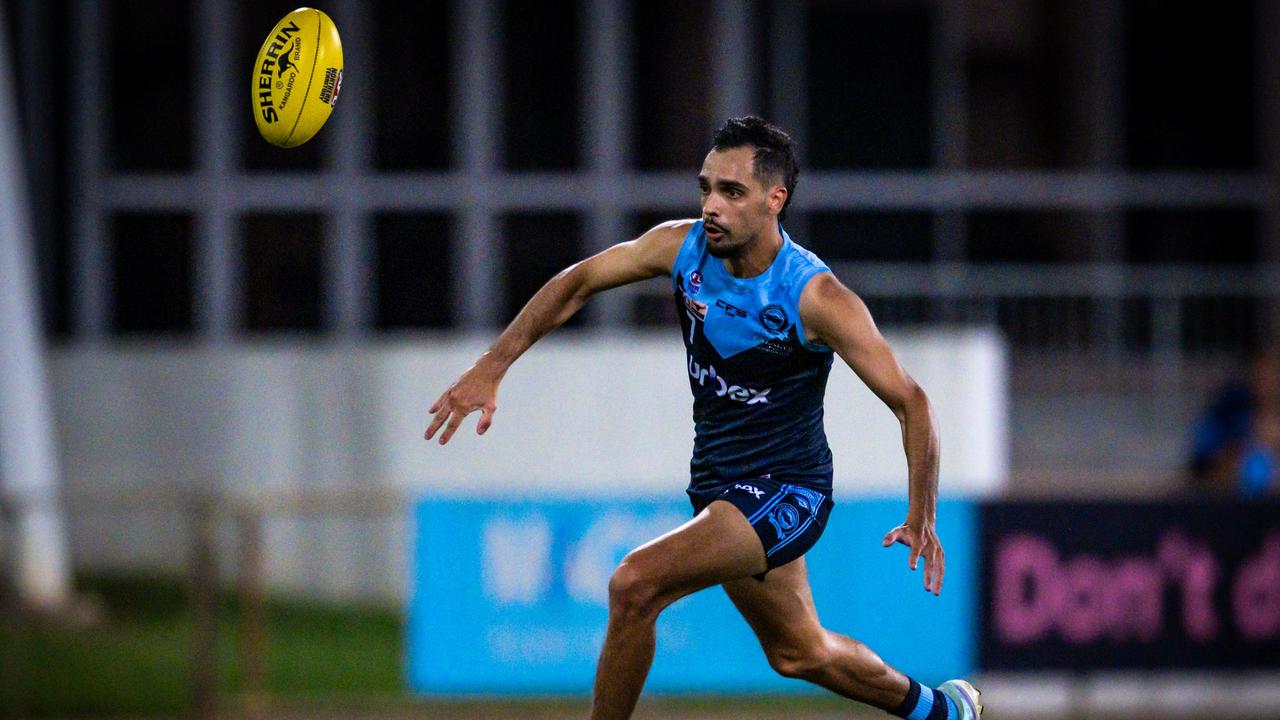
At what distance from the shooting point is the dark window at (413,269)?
16984 millimetres

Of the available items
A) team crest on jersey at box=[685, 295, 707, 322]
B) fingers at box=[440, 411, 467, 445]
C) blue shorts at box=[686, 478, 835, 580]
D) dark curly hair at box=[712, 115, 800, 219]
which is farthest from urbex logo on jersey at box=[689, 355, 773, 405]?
fingers at box=[440, 411, 467, 445]

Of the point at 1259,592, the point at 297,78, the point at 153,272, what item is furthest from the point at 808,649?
the point at 153,272

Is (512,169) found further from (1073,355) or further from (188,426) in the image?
(1073,355)

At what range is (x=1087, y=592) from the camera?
35.2 feet

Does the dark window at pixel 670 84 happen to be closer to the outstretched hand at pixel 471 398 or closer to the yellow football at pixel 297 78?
the yellow football at pixel 297 78

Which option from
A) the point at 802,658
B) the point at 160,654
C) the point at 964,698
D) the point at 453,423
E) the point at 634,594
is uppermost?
the point at 453,423

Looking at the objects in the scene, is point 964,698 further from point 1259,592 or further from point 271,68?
point 1259,592

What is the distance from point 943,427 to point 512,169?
588 cm

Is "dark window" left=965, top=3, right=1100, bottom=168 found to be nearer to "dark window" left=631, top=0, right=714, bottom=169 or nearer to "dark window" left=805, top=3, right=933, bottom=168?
"dark window" left=805, top=3, right=933, bottom=168

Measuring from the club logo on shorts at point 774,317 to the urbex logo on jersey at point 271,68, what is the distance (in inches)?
73.1

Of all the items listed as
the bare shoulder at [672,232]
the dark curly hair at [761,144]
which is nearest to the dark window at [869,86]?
the bare shoulder at [672,232]

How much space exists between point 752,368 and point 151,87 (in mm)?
12624

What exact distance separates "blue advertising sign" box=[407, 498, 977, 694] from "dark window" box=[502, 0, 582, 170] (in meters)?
6.99

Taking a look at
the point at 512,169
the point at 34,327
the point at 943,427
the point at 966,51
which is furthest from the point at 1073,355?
the point at 34,327
